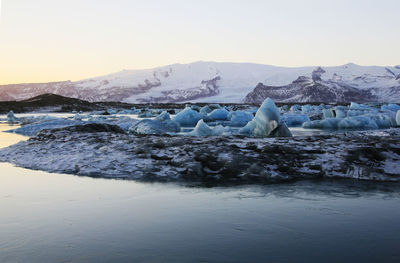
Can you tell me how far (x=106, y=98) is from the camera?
122625mm

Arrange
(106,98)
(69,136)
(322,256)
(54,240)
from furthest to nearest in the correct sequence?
1. (106,98)
2. (69,136)
3. (54,240)
4. (322,256)

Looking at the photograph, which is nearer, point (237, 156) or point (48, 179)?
point (48, 179)

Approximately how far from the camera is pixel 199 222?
2.88m

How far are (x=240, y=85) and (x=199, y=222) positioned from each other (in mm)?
105431

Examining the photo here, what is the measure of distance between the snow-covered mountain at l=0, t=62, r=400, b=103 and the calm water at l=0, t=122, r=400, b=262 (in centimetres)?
7805

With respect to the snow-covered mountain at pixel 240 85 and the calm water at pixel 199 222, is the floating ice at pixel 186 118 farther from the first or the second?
the snow-covered mountain at pixel 240 85

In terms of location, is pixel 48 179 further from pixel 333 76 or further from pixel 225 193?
pixel 333 76

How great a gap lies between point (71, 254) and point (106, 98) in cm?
12424

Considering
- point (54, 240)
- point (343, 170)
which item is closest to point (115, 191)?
point (54, 240)

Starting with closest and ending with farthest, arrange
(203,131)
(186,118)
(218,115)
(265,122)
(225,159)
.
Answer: (225,159), (203,131), (265,122), (186,118), (218,115)

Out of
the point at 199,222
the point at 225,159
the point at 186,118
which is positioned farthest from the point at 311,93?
the point at 199,222

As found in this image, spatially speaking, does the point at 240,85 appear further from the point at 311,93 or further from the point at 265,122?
the point at 265,122

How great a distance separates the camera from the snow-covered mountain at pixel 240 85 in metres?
85.1

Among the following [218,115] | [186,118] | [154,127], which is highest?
[154,127]
